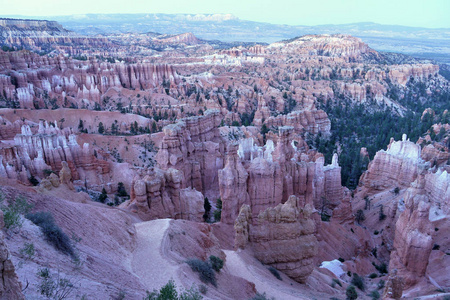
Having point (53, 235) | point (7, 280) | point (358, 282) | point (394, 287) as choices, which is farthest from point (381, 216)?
point (7, 280)

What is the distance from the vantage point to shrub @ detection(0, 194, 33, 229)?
24.3ft

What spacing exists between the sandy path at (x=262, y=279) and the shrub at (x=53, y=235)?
19.9 feet

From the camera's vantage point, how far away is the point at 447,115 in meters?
54.0

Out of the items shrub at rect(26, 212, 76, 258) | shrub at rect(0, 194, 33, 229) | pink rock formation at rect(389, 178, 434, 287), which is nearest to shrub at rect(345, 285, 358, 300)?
pink rock formation at rect(389, 178, 434, 287)

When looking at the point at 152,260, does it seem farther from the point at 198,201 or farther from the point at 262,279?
the point at 198,201

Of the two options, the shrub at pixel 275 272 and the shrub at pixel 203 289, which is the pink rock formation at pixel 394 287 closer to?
the shrub at pixel 275 272

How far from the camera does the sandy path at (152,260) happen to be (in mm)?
9527

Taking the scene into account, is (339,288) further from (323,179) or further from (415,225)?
(323,179)

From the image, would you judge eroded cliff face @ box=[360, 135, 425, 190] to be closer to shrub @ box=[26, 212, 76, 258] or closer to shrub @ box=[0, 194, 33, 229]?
shrub @ box=[26, 212, 76, 258]

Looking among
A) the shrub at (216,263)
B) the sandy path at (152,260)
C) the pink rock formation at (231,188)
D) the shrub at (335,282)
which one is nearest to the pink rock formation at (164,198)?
the pink rock formation at (231,188)

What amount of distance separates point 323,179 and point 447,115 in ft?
127

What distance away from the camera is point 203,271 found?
34.2 ft

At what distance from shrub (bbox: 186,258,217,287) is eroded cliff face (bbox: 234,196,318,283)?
13.1 feet

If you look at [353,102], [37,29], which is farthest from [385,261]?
[37,29]
